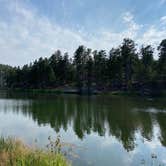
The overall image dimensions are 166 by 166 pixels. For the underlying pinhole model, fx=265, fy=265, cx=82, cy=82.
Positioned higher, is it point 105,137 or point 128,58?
point 128,58

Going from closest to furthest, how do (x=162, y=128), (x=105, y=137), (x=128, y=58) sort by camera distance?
(x=105, y=137), (x=162, y=128), (x=128, y=58)

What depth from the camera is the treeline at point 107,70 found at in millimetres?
65438

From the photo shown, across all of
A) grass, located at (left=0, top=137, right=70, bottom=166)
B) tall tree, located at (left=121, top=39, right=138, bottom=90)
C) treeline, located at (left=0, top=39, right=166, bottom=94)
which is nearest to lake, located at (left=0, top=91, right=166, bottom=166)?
grass, located at (left=0, top=137, right=70, bottom=166)

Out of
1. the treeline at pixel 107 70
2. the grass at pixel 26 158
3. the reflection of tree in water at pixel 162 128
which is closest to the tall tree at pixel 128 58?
the treeline at pixel 107 70

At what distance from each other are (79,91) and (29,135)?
6034 centimetres

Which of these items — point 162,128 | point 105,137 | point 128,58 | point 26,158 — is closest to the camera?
point 26,158

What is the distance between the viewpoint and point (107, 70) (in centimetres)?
7500

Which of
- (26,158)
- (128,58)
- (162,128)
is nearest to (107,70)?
(128,58)

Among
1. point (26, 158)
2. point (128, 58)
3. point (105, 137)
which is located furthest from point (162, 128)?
point (128, 58)

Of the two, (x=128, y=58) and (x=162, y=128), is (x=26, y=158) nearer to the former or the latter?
(x=162, y=128)

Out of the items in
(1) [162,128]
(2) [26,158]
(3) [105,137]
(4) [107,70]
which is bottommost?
(3) [105,137]

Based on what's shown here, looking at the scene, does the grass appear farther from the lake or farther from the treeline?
the treeline

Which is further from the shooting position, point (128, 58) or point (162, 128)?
point (128, 58)

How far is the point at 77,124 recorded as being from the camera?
2202 cm
